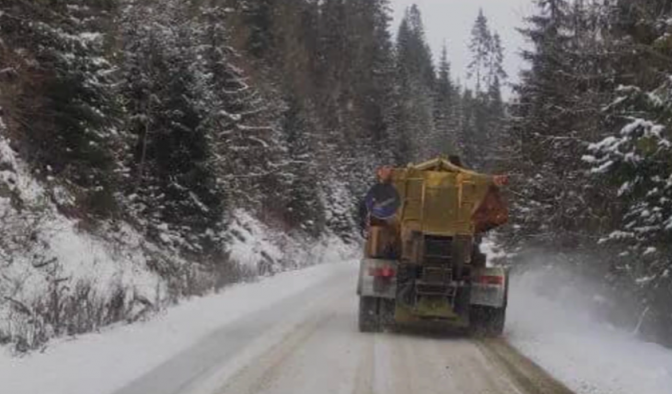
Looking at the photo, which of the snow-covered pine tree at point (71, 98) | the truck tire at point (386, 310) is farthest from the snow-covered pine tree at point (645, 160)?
the snow-covered pine tree at point (71, 98)

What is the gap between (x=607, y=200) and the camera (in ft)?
53.6

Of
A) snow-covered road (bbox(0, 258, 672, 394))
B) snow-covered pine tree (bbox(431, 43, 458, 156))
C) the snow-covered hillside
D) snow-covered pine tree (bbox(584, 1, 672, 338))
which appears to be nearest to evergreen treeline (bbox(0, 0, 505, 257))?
the snow-covered hillside

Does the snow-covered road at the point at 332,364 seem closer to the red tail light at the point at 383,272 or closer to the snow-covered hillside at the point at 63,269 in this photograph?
the red tail light at the point at 383,272

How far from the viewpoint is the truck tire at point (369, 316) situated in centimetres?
1490

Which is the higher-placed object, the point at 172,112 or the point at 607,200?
the point at 172,112

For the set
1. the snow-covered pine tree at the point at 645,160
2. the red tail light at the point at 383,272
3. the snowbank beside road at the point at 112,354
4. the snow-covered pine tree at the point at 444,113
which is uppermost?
the snow-covered pine tree at the point at 444,113

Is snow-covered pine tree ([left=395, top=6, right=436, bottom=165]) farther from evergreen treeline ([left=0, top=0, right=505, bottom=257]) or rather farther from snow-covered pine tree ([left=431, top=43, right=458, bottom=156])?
evergreen treeline ([left=0, top=0, right=505, bottom=257])

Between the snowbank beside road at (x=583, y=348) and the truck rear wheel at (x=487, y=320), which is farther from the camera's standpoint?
the truck rear wheel at (x=487, y=320)

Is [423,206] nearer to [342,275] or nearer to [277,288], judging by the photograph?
[277,288]

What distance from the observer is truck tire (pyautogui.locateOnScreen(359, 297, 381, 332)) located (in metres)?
14.9

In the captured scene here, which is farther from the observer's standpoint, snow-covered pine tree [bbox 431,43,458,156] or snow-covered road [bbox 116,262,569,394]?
snow-covered pine tree [bbox 431,43,458,156]

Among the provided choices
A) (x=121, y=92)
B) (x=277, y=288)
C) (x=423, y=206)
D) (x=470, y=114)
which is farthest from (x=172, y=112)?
(x=470, y=114)

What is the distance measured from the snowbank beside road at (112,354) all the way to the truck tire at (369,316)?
7.26 ft

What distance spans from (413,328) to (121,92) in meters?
11.1
